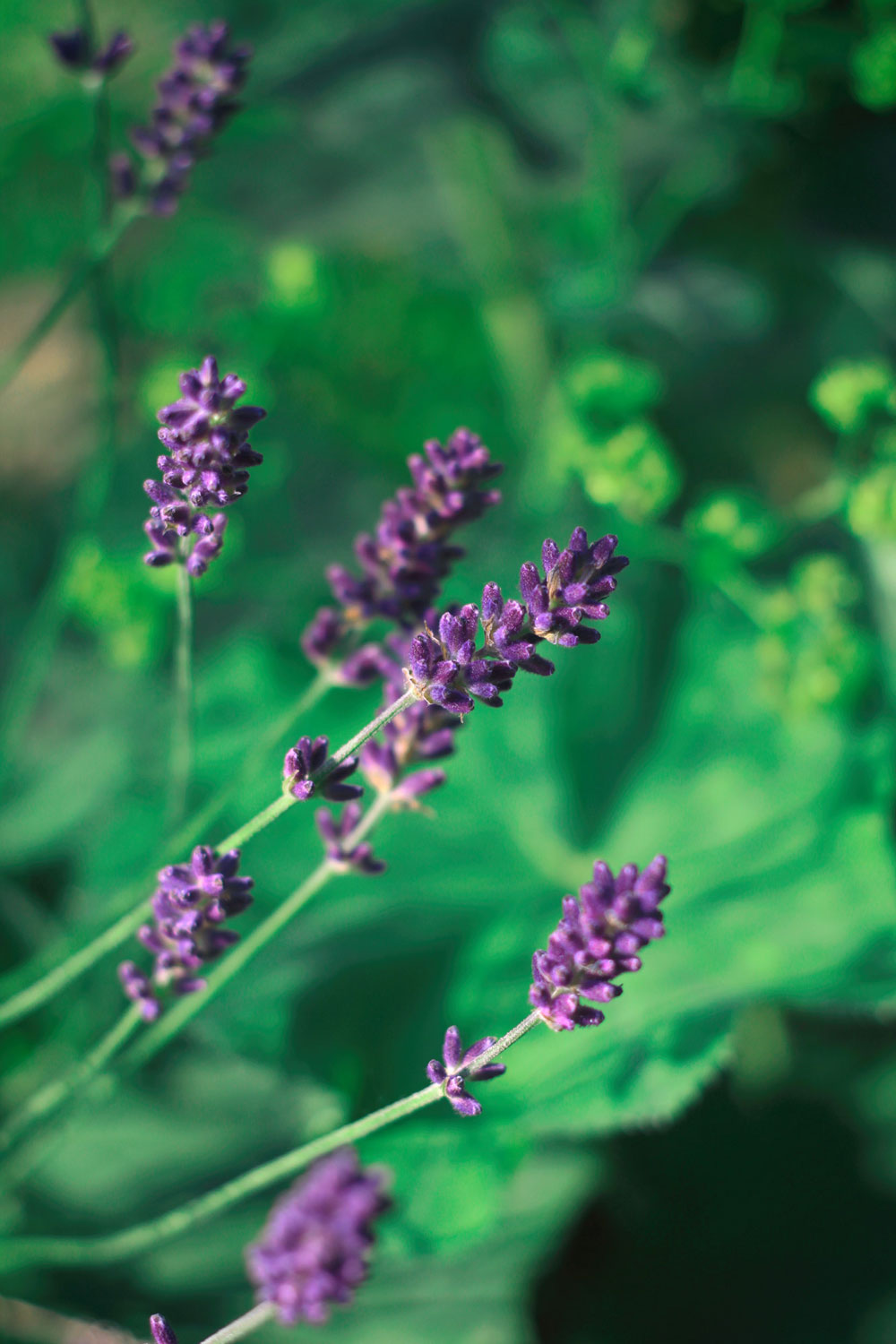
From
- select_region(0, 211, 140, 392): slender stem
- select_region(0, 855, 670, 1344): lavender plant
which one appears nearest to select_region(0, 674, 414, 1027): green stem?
select_region(0, 855, 670, 1344): lavender plant

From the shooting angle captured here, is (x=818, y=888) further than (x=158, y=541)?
Yes

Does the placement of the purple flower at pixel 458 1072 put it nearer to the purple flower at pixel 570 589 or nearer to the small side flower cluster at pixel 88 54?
the purple flower at pixel 570 589

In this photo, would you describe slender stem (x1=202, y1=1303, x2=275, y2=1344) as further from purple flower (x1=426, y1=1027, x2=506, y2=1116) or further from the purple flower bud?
the purple flower bud

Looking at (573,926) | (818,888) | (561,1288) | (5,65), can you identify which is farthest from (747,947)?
(5,65)

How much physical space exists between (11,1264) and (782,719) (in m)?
0.70

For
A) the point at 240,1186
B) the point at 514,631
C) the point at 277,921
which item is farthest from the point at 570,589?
the point at 240,1186

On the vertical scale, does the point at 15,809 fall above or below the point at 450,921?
above

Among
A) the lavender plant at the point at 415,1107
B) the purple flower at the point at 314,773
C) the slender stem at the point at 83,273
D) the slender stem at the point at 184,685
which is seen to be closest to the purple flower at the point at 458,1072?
the lavender plant at the point at 415,1107

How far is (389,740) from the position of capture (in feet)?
1.88

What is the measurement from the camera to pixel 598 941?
427 mm

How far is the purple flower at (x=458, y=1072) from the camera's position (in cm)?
45

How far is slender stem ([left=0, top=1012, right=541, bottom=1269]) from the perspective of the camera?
1.46ft

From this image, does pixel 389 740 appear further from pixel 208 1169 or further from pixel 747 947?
pixel 208 1169

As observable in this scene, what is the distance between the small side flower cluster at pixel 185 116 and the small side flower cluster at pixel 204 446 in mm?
281
